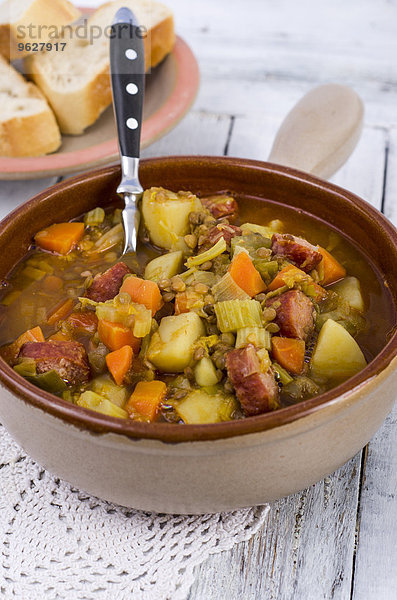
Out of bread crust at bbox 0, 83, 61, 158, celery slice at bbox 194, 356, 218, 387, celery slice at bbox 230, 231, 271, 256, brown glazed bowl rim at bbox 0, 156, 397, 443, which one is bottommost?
bread crust at bbox 0, 83, 61, 158

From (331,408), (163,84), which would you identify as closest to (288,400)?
(331,408)

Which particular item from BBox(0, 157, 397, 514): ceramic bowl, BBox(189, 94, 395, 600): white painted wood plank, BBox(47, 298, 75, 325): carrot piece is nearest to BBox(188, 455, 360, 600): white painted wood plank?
BBox(189, 94, 395, 600): white painted wood plank

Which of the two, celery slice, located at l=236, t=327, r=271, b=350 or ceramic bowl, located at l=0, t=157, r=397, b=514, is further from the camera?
celery slice, located at l=236, t=327, r=271, b=350

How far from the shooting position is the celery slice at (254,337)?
212 centimetres

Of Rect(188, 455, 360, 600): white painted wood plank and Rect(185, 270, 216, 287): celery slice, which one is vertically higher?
Rect(185, 270, 216, 287): celery slice

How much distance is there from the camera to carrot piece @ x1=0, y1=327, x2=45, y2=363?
7.42ft

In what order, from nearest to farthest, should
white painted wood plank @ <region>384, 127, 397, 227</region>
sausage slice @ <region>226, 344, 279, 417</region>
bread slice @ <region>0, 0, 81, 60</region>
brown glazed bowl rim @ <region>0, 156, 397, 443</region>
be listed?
brown glazed bowl rim @ <region>0, 156, 397, 443</region>, sausage slice @ <region>226, 344, 279, 417</region>, white painted wood plank @ <region>384, 127, 397, 227</region>, bread slice @ <region>0, 0, 81, 60</region>

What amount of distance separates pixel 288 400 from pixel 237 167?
3.61ft

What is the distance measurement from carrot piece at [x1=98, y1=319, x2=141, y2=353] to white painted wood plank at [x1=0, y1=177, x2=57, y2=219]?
148 cm

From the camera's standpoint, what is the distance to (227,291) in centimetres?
229

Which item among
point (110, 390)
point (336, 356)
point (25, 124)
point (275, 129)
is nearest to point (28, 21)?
point (25, 124)

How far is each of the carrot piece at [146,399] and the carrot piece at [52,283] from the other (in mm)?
606

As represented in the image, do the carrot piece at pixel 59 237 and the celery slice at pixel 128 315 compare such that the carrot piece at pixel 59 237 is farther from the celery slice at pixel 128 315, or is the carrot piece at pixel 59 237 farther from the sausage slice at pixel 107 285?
the celery slice at pixel 128 315

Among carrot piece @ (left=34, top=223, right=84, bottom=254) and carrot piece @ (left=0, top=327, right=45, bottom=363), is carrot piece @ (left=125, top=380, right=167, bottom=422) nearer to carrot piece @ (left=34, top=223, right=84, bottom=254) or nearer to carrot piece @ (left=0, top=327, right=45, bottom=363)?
carrot piece @ (left=0, top=327, right=45, bottom=363)
